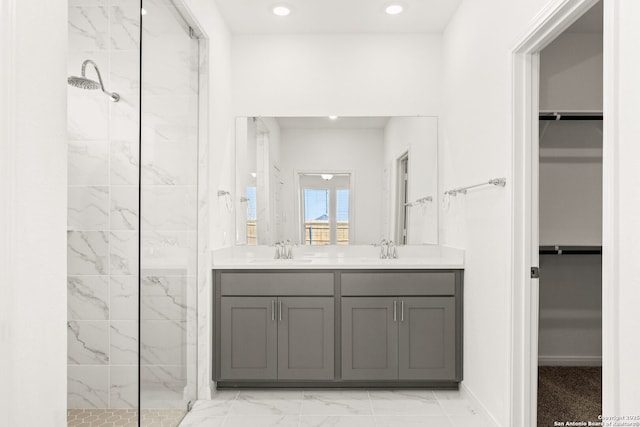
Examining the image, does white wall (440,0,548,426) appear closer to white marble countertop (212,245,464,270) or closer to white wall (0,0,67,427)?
white marble countertop (212,245,464,270)

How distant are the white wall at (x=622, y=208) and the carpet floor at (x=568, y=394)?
1294mm

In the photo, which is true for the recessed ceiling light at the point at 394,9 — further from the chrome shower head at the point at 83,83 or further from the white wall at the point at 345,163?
the chrome shower head at the point at 83,83

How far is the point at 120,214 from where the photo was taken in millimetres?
2357

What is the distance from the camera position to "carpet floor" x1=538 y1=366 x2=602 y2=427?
2.59 m

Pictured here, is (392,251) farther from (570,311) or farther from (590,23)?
(590,23)

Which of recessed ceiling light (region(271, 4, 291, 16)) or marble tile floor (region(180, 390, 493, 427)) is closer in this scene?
marble tile floor (region(180, 390, 493, 427))

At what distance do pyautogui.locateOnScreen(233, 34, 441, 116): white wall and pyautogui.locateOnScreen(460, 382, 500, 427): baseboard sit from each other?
2.01 m

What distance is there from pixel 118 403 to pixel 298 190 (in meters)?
1.95

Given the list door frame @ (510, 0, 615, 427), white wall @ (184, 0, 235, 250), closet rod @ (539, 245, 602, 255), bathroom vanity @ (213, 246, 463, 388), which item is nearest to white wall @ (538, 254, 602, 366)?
closet rod @ (539, 245, 602, 255)

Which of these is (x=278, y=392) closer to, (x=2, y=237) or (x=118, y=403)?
(x=118, y=403)

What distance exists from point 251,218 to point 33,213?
2484 millimetres

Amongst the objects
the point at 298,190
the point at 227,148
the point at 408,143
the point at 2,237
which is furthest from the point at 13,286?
the point at 408,143

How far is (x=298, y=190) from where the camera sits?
144 inches

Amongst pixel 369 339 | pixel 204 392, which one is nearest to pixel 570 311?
pixel 369 339
